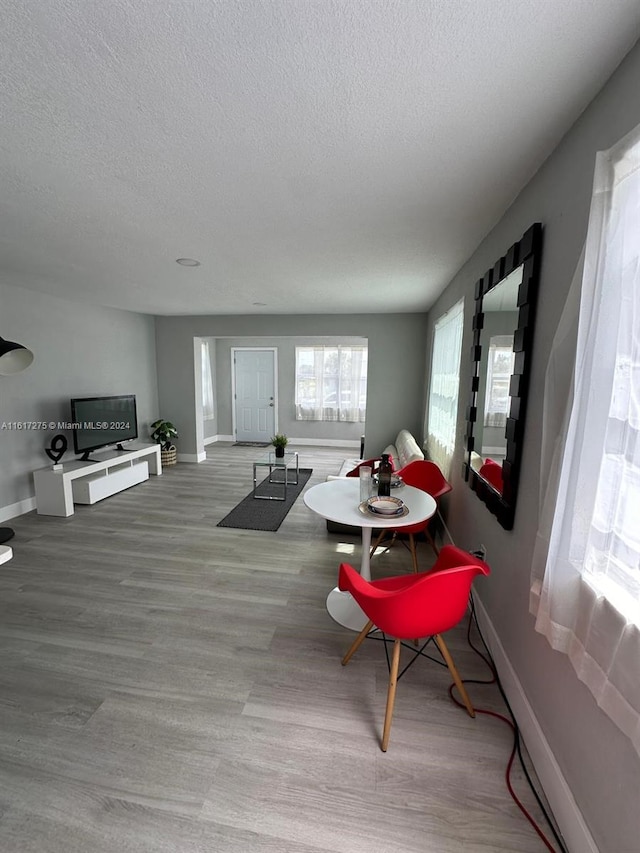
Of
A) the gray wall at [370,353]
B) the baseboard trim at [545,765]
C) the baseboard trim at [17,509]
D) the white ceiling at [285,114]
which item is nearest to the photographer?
the white ceiling at [285,114]

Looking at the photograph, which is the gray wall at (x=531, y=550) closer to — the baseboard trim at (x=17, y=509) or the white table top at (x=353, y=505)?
the white table top at (x=353, y=505)

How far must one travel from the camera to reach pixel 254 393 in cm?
760

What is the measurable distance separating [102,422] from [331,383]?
4171 millimetres

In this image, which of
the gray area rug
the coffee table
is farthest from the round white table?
the coffee table

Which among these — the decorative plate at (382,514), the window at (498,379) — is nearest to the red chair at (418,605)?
the decorative plate at (382,514)

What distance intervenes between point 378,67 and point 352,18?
17 centimetres

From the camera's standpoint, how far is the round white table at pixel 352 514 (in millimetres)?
1856

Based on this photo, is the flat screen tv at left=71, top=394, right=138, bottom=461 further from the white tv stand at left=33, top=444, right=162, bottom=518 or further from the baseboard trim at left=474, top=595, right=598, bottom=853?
the baseboard trim at left=474, top=595, right=598, bottom=853

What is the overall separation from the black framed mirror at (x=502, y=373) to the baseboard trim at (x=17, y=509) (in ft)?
14.3

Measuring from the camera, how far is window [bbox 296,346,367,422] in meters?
7.11

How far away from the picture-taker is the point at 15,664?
1.81 meters

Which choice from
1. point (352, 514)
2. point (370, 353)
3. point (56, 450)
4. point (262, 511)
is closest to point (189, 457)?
point (56, 450)

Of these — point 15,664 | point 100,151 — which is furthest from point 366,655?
point 100,151

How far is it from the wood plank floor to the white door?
201 inches
